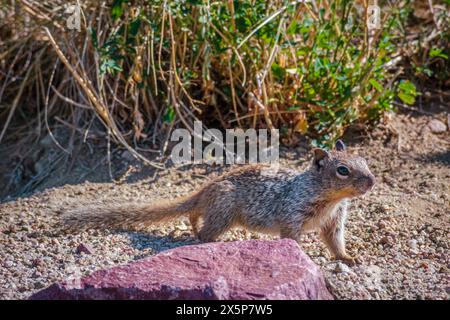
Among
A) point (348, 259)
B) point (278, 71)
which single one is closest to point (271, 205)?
point (348, 259)

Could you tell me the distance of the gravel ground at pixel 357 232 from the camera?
4.20 metres

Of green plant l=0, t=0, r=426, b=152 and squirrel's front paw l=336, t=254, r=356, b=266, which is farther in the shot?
green plant l=0, t=0, r=426, b=152

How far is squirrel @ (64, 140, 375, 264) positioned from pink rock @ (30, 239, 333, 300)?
0.87m

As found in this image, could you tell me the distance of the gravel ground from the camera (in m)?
4.20

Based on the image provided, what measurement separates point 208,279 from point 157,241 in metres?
1.43

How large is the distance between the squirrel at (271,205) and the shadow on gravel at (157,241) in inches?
3.2

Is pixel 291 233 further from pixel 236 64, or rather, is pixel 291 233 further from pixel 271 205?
pixel 236 64

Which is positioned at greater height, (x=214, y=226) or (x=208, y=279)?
(x=208, y=279)

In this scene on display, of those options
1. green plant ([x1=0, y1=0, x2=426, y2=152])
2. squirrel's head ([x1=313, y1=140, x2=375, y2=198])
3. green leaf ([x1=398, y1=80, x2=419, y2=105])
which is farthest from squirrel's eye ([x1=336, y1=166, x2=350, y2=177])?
green leaf ([x1=398, y1=80, x2=419, y2=105])

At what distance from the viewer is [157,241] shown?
498 centimetres

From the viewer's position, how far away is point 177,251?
402 cm

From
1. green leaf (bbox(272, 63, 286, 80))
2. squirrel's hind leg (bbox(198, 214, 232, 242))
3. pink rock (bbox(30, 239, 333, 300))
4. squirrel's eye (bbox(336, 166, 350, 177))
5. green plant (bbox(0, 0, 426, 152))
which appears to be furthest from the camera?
green leaf (bbox(272, 63, 286, 80))

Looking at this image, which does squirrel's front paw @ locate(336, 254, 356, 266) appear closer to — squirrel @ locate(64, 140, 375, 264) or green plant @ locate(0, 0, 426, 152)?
squirrel @ locate(64, 140, 375, 264)
